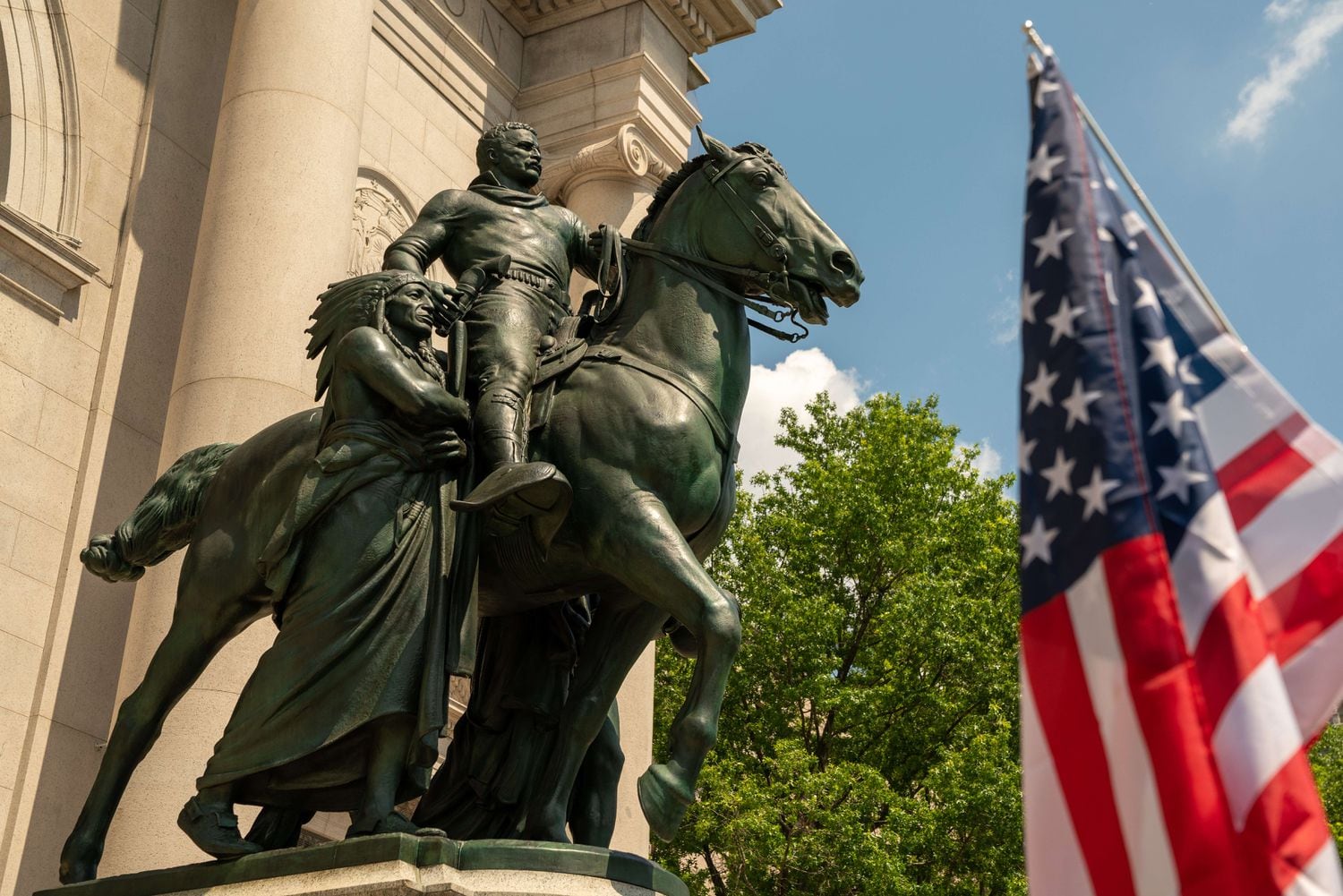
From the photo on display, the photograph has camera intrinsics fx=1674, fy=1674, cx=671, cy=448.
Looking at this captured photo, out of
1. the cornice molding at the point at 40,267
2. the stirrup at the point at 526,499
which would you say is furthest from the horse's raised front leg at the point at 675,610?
the cornice molding at the point at 40,267

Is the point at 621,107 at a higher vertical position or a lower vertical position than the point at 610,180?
higher

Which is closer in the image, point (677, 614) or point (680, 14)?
point (677, 614)

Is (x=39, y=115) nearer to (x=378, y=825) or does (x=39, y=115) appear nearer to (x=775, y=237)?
(x=775, y=237)

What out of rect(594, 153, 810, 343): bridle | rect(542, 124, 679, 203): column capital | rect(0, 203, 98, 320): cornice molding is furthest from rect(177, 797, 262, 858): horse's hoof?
rect(542, 124, 679, 203): column capital

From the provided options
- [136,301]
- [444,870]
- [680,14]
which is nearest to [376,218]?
[136,301]

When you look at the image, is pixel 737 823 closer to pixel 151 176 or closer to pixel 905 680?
pixel 905 680

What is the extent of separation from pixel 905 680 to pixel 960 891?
3.61 metres

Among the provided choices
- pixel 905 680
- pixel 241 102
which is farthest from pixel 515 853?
pixel 905 680

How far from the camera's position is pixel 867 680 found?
987 inches

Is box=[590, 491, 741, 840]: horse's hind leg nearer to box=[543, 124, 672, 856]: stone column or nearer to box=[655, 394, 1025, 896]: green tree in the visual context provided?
box=[543, 124, 672, 856]: stone column

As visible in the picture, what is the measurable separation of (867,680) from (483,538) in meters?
19.0

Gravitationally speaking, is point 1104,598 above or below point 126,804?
below

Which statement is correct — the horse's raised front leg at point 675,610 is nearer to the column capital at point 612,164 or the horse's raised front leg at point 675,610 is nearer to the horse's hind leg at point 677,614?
the horse's hind leg at point 677,614

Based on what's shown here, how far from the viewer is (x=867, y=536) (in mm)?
26719
